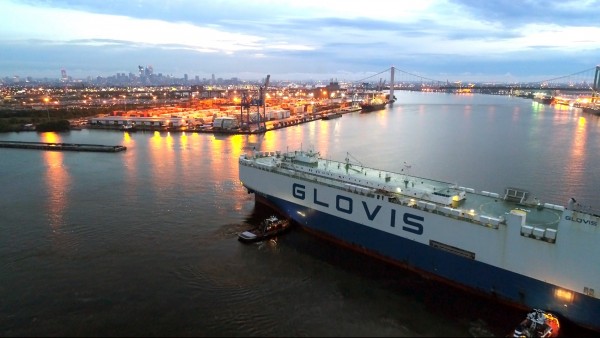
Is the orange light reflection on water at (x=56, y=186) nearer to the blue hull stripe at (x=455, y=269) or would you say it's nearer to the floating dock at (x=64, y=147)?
the floating dock at (x=64, y=147)

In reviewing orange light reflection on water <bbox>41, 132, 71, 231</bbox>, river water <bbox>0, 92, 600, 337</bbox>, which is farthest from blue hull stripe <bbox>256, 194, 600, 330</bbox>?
orange light reflection on water <bbox>41, 132, 71, 231</bbox>

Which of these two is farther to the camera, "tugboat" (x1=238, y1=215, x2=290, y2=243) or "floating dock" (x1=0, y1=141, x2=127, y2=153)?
"floating dock" (x1=0, y1=141, x2=127, y2=153)

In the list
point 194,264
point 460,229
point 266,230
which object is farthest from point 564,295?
point 194,264

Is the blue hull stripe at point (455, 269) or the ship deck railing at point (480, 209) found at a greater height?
the ship deck railing at point (480, 209)

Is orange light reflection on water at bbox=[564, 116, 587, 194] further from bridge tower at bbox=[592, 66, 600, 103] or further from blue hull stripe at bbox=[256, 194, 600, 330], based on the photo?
bridge tower at bbox=[592, 66, 600, 103]

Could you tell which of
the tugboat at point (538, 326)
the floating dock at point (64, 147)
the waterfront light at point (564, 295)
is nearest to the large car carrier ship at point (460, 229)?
the waterfront light at point (564, 295)
